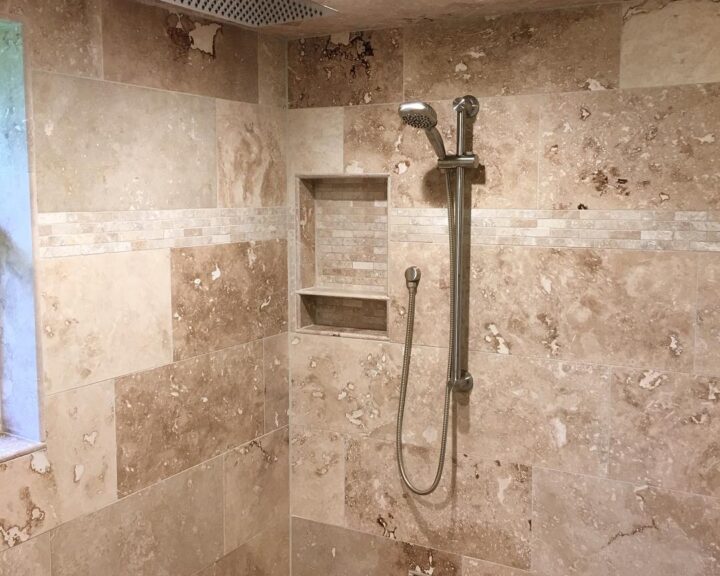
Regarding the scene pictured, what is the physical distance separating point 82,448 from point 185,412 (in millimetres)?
354

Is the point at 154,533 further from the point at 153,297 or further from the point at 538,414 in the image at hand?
the point at 538,414

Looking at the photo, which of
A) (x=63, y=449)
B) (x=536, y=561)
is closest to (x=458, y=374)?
(x=536, y=561)

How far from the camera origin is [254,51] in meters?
2.32

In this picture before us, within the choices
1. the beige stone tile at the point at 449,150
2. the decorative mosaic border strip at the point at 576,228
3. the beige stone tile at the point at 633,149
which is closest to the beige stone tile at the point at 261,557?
the decorative mosaic border strip at the point at 576,228

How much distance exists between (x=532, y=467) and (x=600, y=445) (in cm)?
22

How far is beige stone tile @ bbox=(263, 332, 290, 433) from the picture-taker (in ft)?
8.09

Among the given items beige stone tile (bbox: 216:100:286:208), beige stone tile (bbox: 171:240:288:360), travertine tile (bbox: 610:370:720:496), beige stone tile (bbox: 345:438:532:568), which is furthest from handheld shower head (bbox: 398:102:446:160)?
beige stone tile (bbox: 345:438:532:568)

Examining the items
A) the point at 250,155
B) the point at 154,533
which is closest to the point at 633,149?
the point at 250,155

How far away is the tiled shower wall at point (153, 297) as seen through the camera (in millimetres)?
1741

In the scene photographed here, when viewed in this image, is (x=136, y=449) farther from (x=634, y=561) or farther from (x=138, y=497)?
(x=634, y=561)

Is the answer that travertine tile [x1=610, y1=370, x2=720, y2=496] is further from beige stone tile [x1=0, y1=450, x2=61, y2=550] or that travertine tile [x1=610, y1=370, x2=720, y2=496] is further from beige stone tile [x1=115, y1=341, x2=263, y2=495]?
beige stone tile [x1=0, y1=450, x2=61, y2=550]

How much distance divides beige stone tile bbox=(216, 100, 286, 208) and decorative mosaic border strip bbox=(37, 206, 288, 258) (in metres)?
0.05

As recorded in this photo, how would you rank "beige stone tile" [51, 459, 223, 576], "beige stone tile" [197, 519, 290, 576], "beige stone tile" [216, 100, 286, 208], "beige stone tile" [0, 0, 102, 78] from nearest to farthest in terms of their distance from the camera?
1. "beige stone tile" [0, 0, 102, 78]
2. "beige stone tile" [51, 459, 223, 576]
3. "beige stone tile" [216, 100, 286, 208]
4. "beige stone tile" [197, 519, 290, 576]

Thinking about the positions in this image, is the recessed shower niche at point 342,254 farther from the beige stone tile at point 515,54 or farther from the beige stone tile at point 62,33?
the beige stone tile at point 62,33
